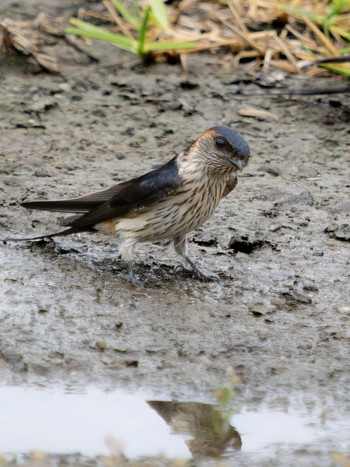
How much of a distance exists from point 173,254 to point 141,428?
194cm

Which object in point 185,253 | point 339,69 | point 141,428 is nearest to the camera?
point 141,428

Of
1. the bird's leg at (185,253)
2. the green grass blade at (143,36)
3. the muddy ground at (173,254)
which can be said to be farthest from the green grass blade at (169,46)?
→ the bird's leg at (185,253)

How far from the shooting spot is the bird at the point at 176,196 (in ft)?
17.0

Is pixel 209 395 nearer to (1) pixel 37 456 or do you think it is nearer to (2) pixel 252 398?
(2) pixel 252 398

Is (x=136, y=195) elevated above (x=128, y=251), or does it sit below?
above

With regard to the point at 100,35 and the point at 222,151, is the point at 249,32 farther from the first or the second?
the point at 222,151

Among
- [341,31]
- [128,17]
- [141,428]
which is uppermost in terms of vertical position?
[128,17]

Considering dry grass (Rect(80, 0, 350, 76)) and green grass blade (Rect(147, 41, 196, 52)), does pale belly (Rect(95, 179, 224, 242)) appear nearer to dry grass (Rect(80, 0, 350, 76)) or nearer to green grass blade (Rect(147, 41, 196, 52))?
green grass blade (Rect(147, 41, 196, 52))

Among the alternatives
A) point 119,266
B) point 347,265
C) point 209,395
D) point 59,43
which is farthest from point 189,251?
point 59,43

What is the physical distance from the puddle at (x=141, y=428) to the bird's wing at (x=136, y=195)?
4.17 ft

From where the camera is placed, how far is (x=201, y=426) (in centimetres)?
397

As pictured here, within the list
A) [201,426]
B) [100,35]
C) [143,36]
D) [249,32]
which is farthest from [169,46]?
[201,426]

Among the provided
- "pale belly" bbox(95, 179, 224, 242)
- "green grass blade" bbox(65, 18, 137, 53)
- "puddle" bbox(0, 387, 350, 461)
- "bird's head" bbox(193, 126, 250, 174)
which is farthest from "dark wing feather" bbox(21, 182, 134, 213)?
"green grass blade" bbox(65, 18, 137, 53)

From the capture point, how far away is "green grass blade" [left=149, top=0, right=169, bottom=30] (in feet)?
25.0
